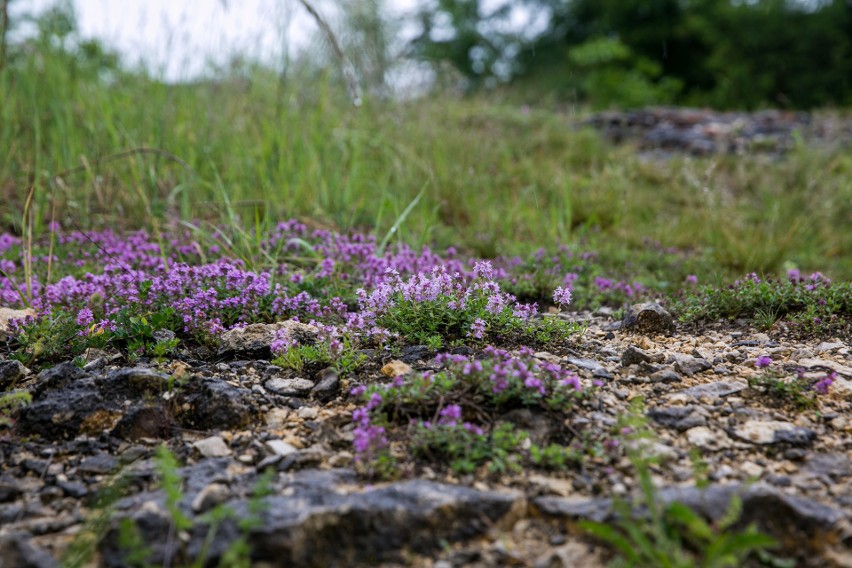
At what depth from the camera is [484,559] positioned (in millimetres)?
1754

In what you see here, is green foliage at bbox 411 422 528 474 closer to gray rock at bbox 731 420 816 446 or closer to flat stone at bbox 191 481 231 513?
flat stone at bbox 191 481 231 513

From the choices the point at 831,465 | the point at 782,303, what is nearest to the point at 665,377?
the point at 831,465

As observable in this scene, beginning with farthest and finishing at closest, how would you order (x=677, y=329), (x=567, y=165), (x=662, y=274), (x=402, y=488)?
(x=567, y=165) < (x=662, y=274) < (x=677, y=329) < (x=402, y=488)

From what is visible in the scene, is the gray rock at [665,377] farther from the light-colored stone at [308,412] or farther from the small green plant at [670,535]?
the light-colored stone at [308,412]

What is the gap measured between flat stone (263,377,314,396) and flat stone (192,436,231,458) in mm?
358

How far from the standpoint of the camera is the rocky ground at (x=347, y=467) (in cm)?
175

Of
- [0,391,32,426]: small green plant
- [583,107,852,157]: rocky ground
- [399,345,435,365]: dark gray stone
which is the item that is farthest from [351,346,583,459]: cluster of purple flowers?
[583,107,852,157]: rocky ground

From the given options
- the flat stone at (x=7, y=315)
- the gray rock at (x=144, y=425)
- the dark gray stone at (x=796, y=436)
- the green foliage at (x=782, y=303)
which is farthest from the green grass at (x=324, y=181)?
the dark gray stone at (x=796, y=436)

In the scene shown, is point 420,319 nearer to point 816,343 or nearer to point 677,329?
point 677,329

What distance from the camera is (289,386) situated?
8.71 feet

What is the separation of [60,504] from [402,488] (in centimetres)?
95

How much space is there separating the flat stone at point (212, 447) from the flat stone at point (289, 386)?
36 cm

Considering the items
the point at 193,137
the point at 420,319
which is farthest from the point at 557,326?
the point at 193,137

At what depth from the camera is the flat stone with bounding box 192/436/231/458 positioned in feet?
7.28
